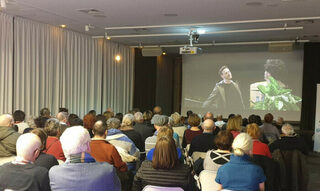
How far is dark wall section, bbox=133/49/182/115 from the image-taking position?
14594 millimetres

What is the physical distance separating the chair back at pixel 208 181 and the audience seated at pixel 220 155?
7.0 inches

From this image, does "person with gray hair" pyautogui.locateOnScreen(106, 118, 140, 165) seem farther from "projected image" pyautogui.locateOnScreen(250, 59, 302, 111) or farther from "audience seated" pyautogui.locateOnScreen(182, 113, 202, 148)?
"projected image" pyautogui.locateOnScreen(250, 59, 302, 111)

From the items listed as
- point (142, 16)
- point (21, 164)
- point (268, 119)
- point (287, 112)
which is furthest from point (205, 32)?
point (21, 164)

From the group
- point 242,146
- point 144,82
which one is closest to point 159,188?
point 242,146

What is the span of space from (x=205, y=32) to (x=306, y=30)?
9.25 feet

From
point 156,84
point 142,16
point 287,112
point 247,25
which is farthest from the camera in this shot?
point 156,84

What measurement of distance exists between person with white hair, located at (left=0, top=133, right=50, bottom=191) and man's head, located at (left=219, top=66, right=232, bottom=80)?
12.0m

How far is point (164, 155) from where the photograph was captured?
308 centimetres

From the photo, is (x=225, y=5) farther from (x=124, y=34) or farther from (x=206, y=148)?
(x=124, y=34)

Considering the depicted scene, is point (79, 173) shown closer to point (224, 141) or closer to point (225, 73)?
point (224, 141)

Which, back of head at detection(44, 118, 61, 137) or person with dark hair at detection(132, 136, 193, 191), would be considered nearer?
person with dark hair at detection(132, 136, 193, 191)

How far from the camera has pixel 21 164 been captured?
251cm

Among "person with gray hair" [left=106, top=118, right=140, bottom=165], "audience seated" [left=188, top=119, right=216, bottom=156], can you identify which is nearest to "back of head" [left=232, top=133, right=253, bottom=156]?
"audience seated" [left=188, top=119, right=216, bottom=156]

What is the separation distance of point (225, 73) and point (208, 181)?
35.8 feet
